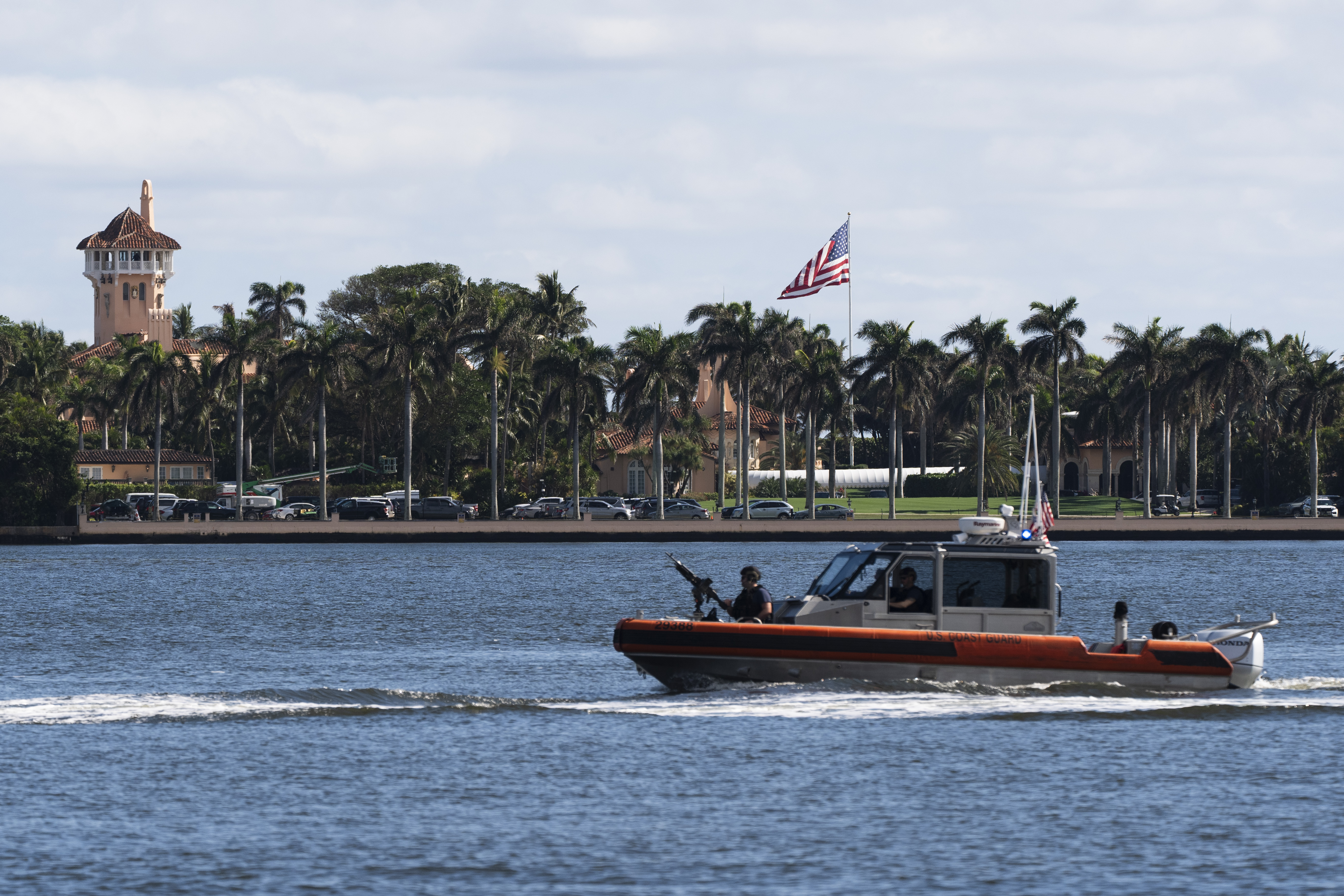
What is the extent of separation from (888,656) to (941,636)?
89 centimetres

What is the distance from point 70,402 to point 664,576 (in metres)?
84.9

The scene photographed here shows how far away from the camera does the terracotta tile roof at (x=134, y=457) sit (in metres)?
126

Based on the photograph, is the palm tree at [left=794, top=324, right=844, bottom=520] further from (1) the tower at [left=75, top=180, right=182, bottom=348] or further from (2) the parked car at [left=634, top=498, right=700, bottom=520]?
(1) the tower at [left=75, top=180, right=182, bottom=348]

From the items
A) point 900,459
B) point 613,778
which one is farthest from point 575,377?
point 613,778

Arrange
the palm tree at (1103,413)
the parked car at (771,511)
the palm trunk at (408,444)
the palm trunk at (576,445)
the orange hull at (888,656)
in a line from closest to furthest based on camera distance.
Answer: the orange hull at (888,656), the palm trunk at (408,444), the palm trunk at (576,445), the parked car at (771,511), the palm tree at (1103,413)

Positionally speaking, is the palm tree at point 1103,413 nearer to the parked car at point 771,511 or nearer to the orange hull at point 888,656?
the parked car at point 771,511

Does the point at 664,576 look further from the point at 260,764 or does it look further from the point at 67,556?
the point at 260,764

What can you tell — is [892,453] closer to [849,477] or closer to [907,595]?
[849,477]

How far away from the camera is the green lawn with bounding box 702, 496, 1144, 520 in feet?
383

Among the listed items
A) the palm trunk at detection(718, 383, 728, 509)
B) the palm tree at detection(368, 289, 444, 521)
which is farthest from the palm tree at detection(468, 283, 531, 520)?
the palm trunk at detection(718, 383, 728, 509)

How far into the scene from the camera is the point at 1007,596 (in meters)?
26.4

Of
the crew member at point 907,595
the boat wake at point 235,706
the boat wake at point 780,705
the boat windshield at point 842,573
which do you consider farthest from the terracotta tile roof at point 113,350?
the crew member at point 907,595

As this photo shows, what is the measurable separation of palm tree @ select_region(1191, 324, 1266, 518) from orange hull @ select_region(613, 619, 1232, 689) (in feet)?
290

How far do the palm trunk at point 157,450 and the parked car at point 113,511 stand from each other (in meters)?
1.24
